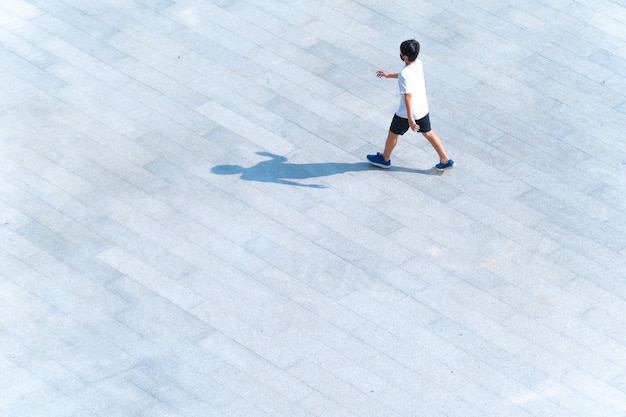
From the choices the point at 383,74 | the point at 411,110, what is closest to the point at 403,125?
the point at 411,110

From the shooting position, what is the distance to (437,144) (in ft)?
37.5

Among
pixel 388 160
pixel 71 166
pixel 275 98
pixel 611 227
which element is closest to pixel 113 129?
pixel 71 166

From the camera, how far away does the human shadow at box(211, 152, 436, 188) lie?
11.5 m

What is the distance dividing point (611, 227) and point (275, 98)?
3.84 m

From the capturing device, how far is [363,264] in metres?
10.6

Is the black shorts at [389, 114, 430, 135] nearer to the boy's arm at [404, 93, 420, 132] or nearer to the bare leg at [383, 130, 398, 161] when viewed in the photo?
the bare leg at [383, 130, 398, 161]

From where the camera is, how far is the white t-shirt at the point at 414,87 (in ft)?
35.9

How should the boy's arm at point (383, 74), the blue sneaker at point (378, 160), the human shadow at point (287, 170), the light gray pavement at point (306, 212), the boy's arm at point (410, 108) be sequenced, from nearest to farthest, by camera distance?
the light gray pavement at point (306, 212) → the boy's arm at point (410, 108) → the boy's arm at point (383, 74) → the human shadow at point (287, 170) → the blue sneaker at point (378, 160)

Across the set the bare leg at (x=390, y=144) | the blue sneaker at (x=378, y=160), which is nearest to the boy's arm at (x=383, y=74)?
the bare leg at (x=390, y=144)

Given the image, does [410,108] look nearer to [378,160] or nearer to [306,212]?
[378,160]

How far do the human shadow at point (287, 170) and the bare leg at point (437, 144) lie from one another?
0.20 m

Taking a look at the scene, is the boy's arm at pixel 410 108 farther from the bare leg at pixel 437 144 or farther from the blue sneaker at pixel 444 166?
the blue sneaker at pixel 444 166

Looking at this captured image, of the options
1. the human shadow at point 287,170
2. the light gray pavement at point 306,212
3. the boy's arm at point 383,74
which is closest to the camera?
the light gray pavement at point 306,212

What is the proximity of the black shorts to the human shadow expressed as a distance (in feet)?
1.81
